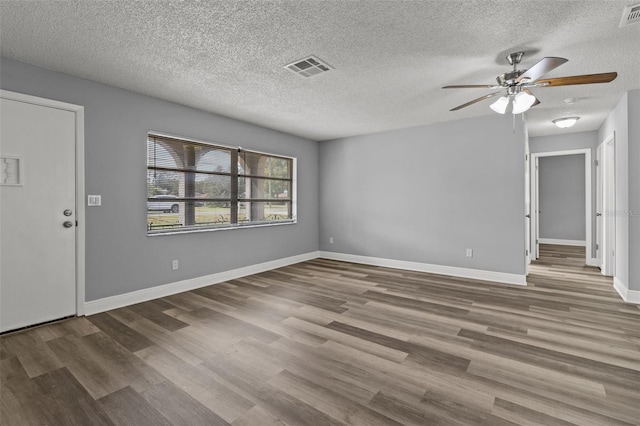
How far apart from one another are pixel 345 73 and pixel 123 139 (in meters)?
2.72

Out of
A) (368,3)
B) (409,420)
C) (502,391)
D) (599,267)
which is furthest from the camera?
(599,267)

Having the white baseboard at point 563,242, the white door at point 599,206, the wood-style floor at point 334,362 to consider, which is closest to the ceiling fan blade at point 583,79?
the wood-style floor at point 334,362

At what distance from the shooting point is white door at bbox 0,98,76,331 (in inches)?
110

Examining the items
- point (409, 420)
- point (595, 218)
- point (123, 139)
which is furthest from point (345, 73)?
point (595, 218)

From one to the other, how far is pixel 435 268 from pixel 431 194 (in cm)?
129

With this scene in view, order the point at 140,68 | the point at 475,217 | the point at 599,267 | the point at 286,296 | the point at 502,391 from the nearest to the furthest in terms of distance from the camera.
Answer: the point at 502,391
the point at 140,68
the point at 286,296
the point at 475,217
the point at 599,267

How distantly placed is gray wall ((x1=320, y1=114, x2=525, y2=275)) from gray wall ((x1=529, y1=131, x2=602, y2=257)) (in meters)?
2.61

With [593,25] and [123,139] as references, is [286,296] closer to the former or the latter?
[123,139]

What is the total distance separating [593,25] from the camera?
228 centimetres

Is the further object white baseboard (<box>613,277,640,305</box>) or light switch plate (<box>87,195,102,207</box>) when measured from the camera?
white baseboard (<box>613,277,640,305</box>)

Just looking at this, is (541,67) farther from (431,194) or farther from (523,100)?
(431,194)

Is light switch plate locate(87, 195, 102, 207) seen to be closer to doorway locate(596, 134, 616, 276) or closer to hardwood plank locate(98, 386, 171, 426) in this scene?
hardwood plank locate(98, 386, 171, 426)

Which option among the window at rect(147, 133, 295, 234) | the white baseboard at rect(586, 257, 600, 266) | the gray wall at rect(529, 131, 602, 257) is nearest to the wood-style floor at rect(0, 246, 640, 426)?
the window at rect(147, 133, 295, 234)

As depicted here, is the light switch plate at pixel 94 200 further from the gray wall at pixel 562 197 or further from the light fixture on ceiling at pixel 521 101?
the gray wall at pixel 562 197
